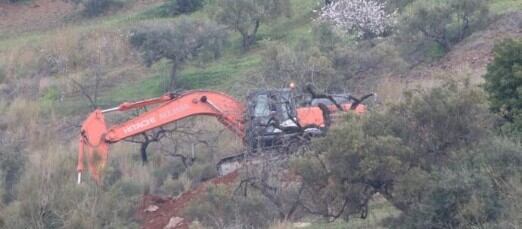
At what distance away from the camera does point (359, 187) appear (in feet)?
64.1

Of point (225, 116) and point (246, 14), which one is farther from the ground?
point (246, 14)

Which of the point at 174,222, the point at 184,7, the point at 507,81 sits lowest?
the point at 174,222

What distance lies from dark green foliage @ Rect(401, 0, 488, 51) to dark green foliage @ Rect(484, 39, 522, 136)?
1686cm

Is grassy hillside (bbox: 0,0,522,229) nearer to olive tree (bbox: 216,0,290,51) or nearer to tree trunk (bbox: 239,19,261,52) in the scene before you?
tree trunk (bbox: 239,19,261,52)

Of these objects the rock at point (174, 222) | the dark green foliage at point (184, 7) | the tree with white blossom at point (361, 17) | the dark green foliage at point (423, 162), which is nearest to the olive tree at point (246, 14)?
the tree with white blossom at point (361, 17)

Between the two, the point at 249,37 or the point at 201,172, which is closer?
the point at 201,172

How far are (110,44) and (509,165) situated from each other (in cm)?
3189

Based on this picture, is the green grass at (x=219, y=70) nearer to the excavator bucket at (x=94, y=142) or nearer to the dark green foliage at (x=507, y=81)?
the excavator bucket at (x=94, y=142)

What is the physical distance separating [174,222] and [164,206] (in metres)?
1.89

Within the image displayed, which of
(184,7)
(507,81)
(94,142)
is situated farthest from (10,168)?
(184,7)

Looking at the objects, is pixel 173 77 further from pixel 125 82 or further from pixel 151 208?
pixel 151 208

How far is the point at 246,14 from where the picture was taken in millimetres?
46875

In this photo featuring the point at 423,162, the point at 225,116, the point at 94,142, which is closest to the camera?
the point at 423,162

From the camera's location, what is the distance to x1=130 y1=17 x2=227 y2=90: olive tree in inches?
1725
